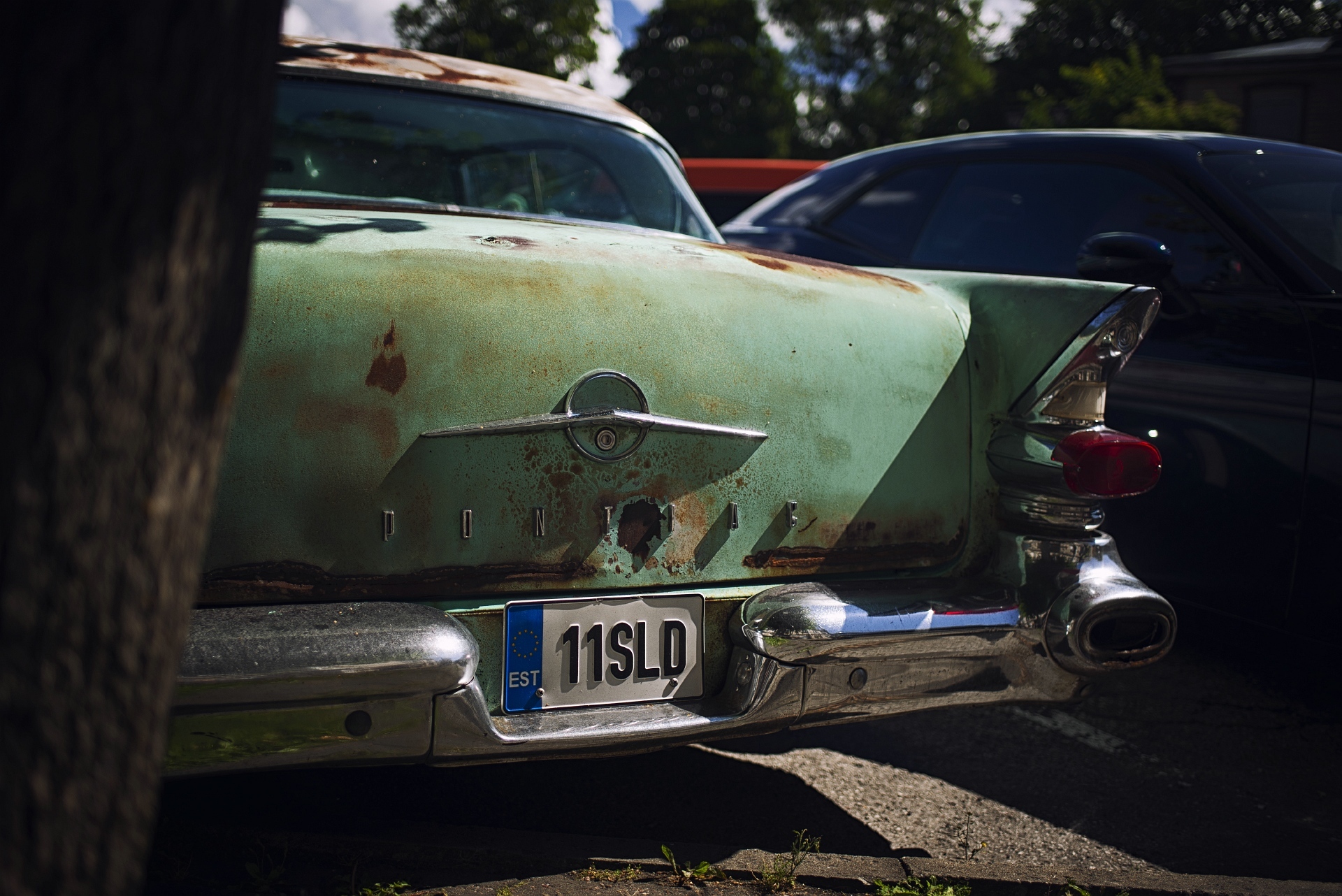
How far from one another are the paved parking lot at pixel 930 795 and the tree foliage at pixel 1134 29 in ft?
116

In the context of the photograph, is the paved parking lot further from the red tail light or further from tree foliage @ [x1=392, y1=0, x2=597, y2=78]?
tree foliage @ [x1=392, y1=0, x2=597, y2=78]

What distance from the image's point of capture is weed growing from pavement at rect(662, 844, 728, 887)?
2.29 metres

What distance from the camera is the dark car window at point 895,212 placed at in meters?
4.60

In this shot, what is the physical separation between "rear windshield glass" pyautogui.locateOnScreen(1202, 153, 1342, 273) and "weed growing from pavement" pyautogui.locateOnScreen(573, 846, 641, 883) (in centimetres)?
266

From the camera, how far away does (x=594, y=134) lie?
3.53 meters

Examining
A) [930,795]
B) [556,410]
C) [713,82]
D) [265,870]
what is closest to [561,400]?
[556,410]

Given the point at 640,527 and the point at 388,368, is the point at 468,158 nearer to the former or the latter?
the point at 388,368

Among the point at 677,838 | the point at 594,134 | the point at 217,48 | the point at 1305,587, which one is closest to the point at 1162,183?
the point at 1305,587

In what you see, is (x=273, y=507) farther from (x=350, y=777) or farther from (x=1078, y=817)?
(x=1078, y=817)

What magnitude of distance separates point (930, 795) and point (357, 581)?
163cm

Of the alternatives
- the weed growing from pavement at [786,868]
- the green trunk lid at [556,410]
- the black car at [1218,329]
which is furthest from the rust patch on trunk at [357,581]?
the black car at [1218,329]

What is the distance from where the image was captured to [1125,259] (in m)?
3.30

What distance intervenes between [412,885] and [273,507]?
841mm

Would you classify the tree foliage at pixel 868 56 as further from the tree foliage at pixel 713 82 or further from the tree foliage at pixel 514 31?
the tree foliage at pixel 514 31
